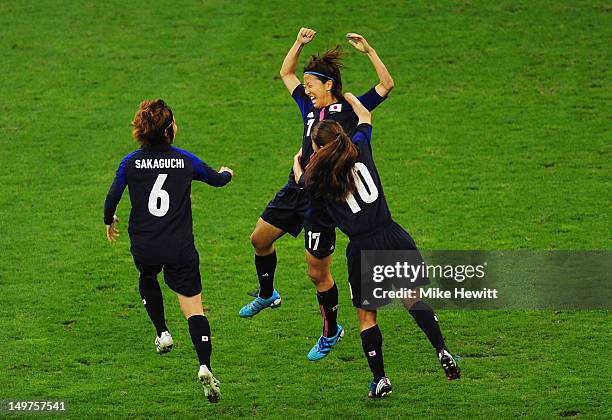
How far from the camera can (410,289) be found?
955 cm

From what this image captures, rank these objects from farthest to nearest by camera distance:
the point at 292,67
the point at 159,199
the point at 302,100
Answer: the point at 292,67
the point at 302,100
the point at 159,199

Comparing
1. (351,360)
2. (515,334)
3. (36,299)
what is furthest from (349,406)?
(36,299)

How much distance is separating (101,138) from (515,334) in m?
8.09

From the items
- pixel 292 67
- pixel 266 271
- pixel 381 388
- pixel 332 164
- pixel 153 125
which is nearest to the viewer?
pixel 332 164

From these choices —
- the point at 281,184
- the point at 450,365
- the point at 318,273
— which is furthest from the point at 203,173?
the point at 281,184

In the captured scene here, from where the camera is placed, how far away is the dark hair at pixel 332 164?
9.14m

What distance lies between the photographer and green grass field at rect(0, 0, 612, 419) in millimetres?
10266

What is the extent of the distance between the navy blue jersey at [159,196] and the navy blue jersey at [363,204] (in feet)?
3.35

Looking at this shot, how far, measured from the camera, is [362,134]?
952 centimetres

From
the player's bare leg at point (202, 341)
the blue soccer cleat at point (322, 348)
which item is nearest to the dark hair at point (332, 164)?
the player's bare leg at point (202, 341)

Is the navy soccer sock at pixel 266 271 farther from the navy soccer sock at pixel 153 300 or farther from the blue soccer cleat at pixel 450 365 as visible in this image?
the blue soccer cleat at pixel 450 365

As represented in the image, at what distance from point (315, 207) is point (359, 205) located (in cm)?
63

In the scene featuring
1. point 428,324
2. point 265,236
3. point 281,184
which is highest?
point 281,184

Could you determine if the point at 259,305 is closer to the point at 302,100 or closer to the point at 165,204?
the point at 302,100
